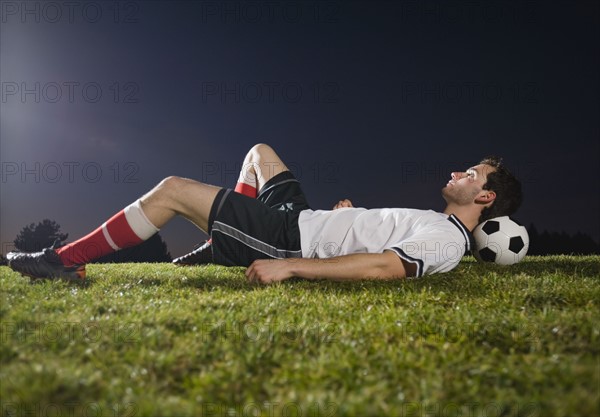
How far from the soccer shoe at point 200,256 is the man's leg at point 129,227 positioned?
1409 millimetres

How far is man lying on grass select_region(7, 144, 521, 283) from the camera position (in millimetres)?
3555

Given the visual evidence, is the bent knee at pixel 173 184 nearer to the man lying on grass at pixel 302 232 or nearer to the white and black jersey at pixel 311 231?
the man lying on grass at pixel 302 232

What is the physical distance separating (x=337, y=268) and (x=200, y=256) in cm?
249

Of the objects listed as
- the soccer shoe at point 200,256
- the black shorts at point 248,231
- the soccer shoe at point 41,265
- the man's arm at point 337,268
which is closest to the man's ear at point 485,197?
the man's arm at point 337,268

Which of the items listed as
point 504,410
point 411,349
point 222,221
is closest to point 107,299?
point 222,221

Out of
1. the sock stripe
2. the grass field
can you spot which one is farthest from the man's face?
the sock stripe

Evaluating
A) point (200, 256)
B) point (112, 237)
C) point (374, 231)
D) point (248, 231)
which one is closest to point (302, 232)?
point (248, 231)

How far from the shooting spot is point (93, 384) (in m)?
1.57

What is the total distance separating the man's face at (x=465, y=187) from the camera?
444 cm

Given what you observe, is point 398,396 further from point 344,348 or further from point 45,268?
point 45,268

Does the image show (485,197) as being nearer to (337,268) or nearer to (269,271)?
(337,268)

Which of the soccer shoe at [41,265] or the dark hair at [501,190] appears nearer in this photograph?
the soccer shoe at [41,265]

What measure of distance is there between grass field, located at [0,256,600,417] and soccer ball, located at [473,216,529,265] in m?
1.75

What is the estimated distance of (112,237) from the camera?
12.4ft
